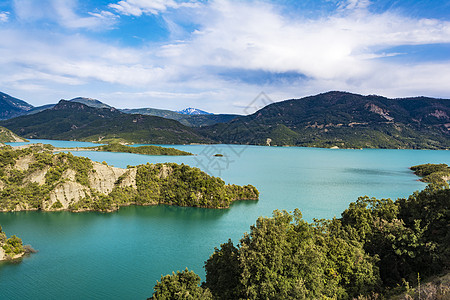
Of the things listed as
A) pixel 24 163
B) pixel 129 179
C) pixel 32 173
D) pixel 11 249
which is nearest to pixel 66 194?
pixel 32 173

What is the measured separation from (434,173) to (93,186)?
7703 centimetres

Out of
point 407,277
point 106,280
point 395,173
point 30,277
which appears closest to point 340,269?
point 407,277

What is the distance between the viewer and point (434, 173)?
2785 inches

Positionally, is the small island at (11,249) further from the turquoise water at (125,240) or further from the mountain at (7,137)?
the mountain at (7,137)

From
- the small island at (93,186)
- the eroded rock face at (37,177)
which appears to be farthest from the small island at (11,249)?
the eroded rock face at (37,177)

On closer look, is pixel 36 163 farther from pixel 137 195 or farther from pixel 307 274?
pixel 307 274

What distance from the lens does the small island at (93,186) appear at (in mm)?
39094

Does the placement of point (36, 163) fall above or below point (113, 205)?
above

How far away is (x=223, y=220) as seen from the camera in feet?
122

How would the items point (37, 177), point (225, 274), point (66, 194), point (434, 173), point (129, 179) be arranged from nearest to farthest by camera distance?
point (225, 274) → point (66, 194) → point (37, 177) → point (129, 179) → point (434, 173)

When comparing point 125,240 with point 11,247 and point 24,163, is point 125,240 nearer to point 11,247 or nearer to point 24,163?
point 11,247

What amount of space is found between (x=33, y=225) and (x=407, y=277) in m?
36.7

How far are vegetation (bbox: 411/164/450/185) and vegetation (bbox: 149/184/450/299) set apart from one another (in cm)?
5284

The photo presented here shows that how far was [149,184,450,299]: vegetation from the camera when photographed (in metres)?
14.7
